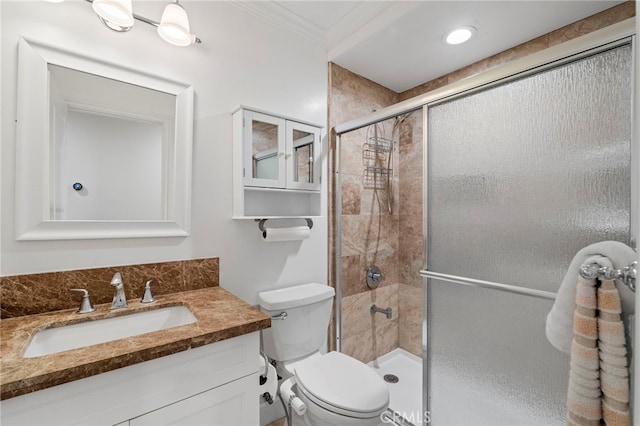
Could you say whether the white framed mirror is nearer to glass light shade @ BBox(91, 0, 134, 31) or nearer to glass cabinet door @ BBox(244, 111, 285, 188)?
glass light shade @ BBox(91, 0, 134, 31)

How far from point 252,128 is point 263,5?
2.44 ft

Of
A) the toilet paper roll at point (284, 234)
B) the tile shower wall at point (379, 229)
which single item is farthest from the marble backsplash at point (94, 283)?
the tile shower wall at point (379, 229)

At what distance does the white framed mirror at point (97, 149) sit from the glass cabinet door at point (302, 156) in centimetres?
52

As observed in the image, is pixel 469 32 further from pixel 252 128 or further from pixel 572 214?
pixel 252 128

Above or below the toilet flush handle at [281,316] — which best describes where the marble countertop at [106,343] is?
above

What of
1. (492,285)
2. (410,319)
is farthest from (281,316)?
(410,319)

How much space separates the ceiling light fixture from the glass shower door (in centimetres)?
119

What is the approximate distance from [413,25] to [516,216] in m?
1.17

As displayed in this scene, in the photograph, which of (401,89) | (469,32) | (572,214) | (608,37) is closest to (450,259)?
(572,214)

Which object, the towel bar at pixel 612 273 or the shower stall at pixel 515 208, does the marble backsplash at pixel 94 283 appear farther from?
the towel bar at pixel 612 273

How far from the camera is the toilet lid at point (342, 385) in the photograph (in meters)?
1.16

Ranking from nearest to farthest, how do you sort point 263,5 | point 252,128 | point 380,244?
point 252,128
point 263,5
point 380,244

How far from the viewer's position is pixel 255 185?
58.2 inches

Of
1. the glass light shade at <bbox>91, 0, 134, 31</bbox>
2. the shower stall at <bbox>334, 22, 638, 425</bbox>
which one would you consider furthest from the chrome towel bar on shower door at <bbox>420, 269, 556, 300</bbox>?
the glass light shade at <bbox>91, 0, 134, 31</bbox>
